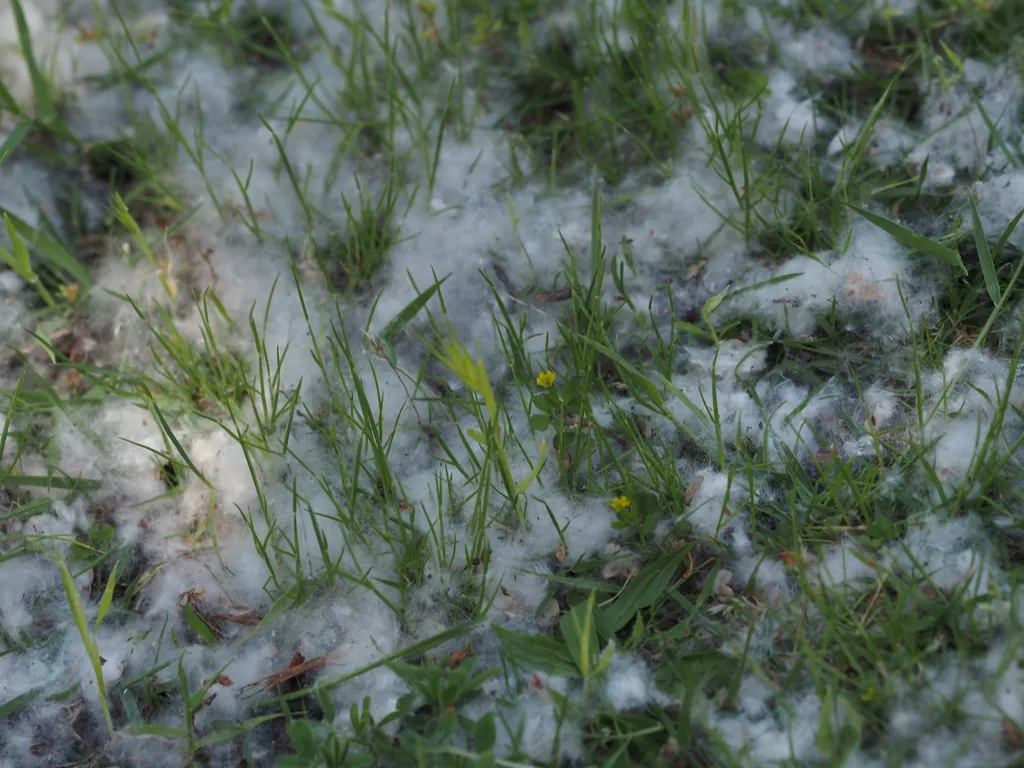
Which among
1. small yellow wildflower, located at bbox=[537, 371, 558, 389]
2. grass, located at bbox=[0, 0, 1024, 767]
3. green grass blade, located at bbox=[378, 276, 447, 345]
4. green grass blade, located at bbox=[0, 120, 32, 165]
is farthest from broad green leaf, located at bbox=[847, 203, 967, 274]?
green grass blade, located at bbox=[0, 120, 32, 165]

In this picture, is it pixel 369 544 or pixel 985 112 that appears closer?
pixel 369 544

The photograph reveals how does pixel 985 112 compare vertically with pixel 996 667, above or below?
above

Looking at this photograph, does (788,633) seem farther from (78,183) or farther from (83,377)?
(78,183)

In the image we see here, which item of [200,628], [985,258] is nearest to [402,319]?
[200,628]

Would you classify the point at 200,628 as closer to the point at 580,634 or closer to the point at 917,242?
the point at 580,634

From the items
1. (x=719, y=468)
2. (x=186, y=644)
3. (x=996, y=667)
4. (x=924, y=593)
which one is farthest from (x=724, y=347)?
(x=186, y=644)

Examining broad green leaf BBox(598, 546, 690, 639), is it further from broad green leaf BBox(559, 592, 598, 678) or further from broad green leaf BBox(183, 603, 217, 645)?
broad green leaf BBox(183, 603, 217, 645)

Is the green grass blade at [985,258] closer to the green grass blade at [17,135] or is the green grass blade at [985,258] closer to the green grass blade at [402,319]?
the green grass blade at [402,319]
